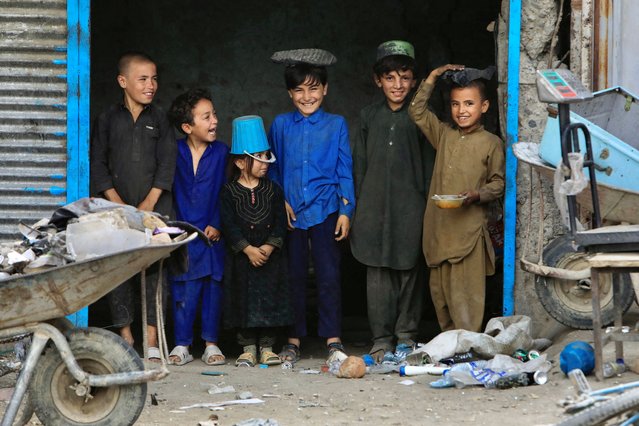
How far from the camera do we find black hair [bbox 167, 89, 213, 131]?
7.85m

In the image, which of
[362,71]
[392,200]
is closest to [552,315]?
[392,200]

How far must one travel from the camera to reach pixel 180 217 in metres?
7.88

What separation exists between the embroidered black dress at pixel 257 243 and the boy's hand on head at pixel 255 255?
0.04m

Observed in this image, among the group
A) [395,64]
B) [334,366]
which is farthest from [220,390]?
[395,64]

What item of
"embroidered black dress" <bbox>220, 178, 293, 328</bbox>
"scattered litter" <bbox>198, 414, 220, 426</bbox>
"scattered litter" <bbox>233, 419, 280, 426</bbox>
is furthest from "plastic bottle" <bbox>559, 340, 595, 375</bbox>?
"embroidered black dress" <bbox>220, 178, 293, 328</bbox>

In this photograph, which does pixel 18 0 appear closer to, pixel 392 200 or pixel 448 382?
pixel 392 200

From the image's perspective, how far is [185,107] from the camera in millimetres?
7871

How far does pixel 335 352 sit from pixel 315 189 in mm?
1033

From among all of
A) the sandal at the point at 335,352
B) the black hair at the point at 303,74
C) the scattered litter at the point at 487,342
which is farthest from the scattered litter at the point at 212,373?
the black hair at the point at 303,74

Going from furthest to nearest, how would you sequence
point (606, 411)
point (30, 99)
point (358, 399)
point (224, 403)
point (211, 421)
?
point (30, 99), point (358, 399), point (224, 403), point (211, 421), point (606, 411)

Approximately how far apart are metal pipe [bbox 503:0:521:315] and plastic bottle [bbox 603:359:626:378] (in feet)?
4.57

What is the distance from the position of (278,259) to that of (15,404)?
2.84 metres

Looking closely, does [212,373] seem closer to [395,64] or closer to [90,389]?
[90,389]

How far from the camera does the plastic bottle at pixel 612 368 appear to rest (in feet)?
20.0
